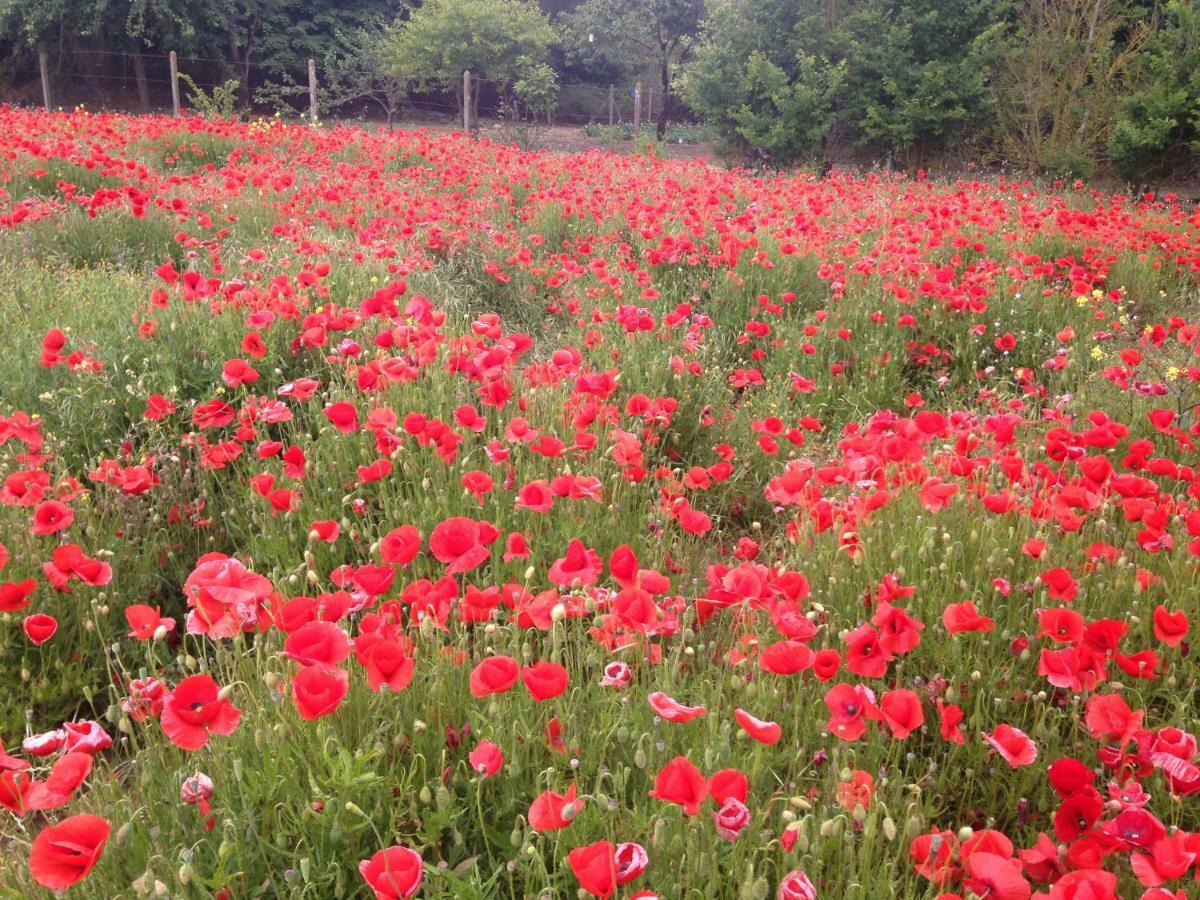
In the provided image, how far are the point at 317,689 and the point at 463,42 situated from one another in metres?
25.7

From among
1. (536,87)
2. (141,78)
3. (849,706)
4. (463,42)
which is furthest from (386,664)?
(141,78)

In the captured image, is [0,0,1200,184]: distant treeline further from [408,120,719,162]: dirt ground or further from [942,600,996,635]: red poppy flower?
[942,600,996,635]: red poppy flower

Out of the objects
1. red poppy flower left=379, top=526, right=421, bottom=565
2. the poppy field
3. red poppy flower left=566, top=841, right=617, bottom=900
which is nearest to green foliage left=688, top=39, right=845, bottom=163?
the poppy field

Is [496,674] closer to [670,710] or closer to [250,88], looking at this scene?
[670,710]

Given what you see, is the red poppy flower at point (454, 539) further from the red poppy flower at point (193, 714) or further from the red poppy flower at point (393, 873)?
the red poppy flower at point (393, 873)

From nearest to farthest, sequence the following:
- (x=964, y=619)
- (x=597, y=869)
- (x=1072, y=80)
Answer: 1. (x=597, y=869)
2. (x=964, y=619)
3. (x=1072, y=80)

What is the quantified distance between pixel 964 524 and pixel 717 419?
1.98 meters

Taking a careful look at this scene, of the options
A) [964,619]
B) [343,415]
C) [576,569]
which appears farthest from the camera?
[343,415]

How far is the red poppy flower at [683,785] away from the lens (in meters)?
1.29

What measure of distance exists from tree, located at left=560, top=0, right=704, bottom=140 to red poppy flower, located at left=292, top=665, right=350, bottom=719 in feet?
95.7

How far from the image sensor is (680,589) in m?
2.98

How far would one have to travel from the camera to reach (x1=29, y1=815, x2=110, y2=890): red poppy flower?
1184 mm

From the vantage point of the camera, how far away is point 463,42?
79.0 ft

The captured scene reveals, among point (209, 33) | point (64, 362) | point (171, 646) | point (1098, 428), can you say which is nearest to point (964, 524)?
point (1098, 428)
